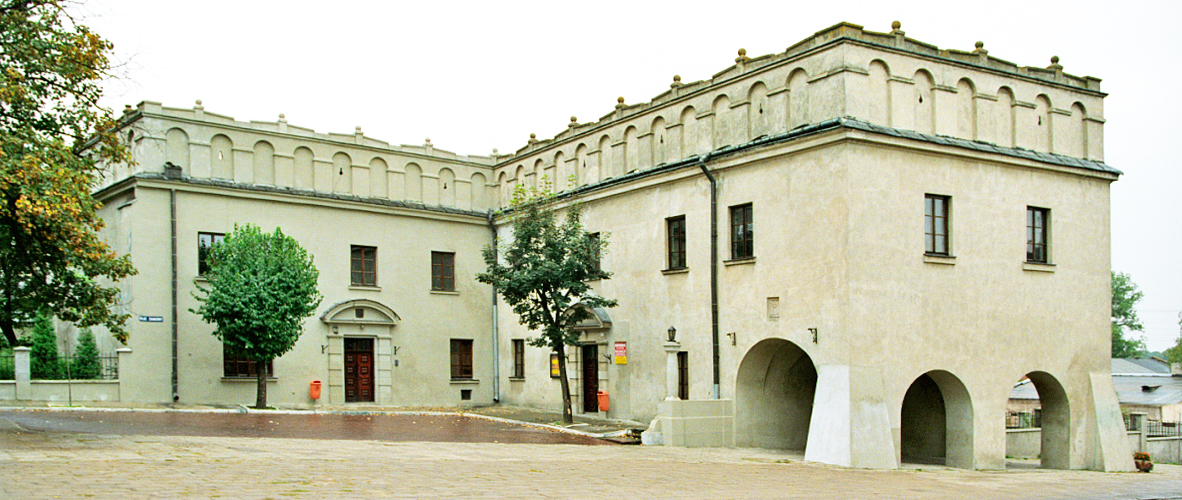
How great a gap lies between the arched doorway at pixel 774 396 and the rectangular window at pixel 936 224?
144 inches

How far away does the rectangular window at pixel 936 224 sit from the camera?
20312 millimetres

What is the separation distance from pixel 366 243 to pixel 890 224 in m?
16.0

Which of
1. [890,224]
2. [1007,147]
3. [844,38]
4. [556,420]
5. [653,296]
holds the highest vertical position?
[844,38]

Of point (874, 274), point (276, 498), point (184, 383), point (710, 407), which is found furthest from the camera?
point (184, 383)

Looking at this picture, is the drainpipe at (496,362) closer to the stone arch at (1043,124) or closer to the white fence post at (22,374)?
the white fence post at (22,374)

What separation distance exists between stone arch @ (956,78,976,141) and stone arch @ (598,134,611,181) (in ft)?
30.7

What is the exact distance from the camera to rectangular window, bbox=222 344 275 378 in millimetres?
26578

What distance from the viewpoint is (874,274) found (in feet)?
63.0

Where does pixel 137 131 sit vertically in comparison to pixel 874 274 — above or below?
above

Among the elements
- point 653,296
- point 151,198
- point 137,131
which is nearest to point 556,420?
point 653,296

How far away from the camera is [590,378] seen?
27078 millimetres

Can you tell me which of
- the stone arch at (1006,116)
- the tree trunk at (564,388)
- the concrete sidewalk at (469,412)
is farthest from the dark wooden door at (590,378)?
the stone arch at (1006,116)

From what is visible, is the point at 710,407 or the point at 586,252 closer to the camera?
the point at 710,407

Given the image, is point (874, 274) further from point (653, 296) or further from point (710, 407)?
point (653, 296)
